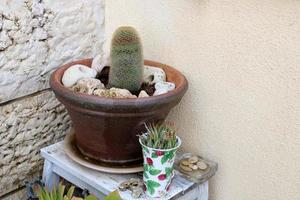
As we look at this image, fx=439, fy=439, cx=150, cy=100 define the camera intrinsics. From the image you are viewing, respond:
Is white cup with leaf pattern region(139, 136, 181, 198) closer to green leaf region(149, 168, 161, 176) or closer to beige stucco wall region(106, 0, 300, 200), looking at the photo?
green leaf region(149, 168, 161, 176)

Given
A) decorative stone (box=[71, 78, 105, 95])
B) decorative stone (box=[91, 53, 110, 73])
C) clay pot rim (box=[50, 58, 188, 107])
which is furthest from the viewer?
decorative stone (box=[91, 53, 110, 73])

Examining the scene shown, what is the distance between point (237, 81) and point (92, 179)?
45cm

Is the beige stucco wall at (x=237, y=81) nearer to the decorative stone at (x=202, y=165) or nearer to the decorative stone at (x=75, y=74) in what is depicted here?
the decorative stone at (x=202, y=165)

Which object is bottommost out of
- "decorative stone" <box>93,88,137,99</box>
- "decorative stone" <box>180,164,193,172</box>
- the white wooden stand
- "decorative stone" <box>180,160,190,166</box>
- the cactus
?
the white wooden stand

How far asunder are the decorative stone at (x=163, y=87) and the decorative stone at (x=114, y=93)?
0.07 meters

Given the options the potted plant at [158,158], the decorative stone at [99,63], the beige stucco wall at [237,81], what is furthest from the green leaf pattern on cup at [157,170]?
the decorative stone at [99,63]

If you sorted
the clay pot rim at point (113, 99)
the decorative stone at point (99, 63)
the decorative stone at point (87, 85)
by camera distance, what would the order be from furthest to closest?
1. the decorative stone at point (99, 63)
2. the decorative stone at point (87, 85)
3. the clay pot rim at point (113, 99)

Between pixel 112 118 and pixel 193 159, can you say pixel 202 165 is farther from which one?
pixel 112 118

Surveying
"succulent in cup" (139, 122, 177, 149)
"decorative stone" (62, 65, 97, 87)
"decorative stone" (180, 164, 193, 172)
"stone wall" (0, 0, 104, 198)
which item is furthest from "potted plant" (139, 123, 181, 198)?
"stone wall" (0, 0, 104, 198)

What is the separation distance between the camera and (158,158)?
3.42ft

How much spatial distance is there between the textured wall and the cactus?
0.75 feet

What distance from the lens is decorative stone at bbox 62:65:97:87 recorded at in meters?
1.18

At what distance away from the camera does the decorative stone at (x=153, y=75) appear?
4.03 feet

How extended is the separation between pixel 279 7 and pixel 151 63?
410 millimetres
